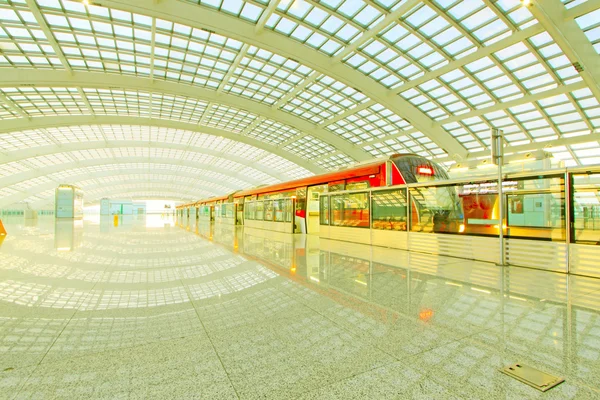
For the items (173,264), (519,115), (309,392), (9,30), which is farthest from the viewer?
(519,115)

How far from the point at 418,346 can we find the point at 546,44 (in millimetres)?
25040

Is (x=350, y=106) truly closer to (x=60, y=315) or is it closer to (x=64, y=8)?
(x=64, y=8)

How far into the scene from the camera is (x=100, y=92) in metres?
30.8

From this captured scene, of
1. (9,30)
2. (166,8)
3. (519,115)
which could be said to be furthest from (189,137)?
(519,115)

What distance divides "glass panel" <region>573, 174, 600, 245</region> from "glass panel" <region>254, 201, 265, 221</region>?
54.4 feet

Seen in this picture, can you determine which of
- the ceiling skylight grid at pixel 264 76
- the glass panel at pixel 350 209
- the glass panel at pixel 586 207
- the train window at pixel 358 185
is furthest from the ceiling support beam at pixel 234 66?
the glass panel at pixel 586 207

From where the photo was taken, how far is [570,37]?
17.8 metres

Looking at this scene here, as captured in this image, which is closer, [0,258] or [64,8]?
[0,258]

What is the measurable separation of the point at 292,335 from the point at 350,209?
29.7ft

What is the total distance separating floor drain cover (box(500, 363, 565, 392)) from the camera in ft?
6.55

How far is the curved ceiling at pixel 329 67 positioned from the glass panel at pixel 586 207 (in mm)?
16339

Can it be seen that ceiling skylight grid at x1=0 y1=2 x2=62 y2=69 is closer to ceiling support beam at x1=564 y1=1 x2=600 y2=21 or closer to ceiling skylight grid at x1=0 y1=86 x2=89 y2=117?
ceiling skylight grid at x1=0 y1=86 x2=89 y2=117

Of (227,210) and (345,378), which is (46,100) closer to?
(227,210)

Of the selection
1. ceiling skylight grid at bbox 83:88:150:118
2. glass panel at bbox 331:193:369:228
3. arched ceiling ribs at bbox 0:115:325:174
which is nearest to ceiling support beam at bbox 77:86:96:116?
ceiling skylight grid at bbox 83:88:150:118
